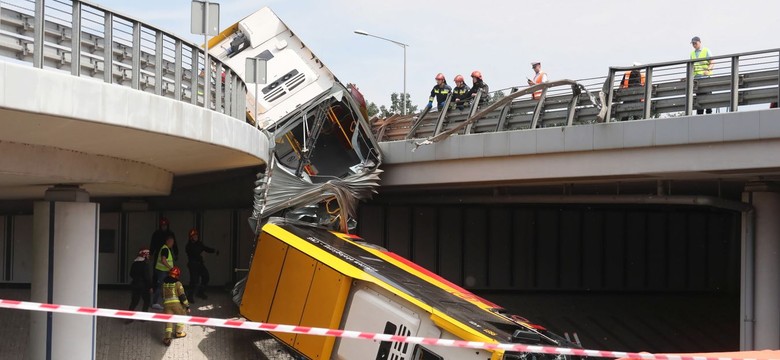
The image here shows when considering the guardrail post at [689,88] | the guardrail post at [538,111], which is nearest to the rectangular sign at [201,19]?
the guardrail post at [538,111]

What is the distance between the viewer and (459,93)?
727 inches

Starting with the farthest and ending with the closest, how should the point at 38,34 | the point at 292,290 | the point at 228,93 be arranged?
the point at 228,93 < the point at 292,290 < the point at 38,34

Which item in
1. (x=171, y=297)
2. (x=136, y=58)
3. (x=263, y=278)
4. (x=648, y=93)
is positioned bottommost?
(x=171, y=297)

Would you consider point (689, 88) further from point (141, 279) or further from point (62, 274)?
point (141, 279)

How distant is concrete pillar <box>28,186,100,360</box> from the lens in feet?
39.5

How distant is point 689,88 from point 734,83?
718 millimetres

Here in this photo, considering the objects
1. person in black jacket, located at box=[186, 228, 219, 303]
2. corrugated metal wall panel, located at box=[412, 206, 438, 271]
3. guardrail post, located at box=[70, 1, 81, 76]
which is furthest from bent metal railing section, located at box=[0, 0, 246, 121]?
corrugated metal wall panel, located at box=[412, 206, 438, 271]

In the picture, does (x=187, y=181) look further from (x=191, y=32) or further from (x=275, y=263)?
(x=191, y=32)

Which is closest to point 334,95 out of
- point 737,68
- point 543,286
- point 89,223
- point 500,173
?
point 500,173

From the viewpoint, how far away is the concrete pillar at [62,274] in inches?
474

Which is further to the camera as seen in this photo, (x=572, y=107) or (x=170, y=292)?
(x=572, y=107)

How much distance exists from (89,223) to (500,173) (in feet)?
23.9

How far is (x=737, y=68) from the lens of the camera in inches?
516

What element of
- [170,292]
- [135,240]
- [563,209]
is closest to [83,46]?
[170,292]
